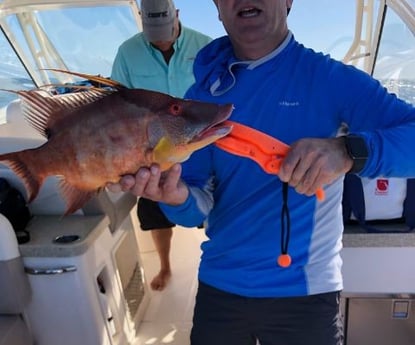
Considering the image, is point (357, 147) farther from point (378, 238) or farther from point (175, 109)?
point (378, 238)

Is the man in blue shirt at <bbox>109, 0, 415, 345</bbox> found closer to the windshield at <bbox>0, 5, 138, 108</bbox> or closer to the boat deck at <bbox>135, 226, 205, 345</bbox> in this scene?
the boat deck at <bbox>135, 226, 205, 345</bbox>

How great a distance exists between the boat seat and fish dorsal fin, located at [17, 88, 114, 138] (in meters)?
0.63

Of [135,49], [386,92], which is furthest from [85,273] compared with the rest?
[135,49]

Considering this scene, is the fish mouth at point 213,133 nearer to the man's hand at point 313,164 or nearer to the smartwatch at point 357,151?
the man's hand at point 313,164

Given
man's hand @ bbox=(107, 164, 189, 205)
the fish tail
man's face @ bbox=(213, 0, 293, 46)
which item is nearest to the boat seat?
the fish tail

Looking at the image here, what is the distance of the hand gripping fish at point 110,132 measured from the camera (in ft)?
2.92

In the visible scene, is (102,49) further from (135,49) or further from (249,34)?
(249,34)

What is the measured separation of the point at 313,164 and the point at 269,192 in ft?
0.99

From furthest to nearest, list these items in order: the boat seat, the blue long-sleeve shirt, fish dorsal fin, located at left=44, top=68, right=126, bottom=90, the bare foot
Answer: the bare foot
the boat seat
the blue long-sleeve shirt
fish dorsal fin, located at left=44, top=68, right=126, bottom=90

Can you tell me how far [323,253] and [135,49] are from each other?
215cm

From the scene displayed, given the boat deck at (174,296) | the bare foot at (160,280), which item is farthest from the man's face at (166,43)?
the bare foot at (160,280)

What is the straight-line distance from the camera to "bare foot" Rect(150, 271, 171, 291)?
250 cm

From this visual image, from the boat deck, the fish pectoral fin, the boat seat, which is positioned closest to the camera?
the fish pectoral fin

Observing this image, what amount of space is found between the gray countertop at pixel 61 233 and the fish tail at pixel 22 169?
1.76 feet
